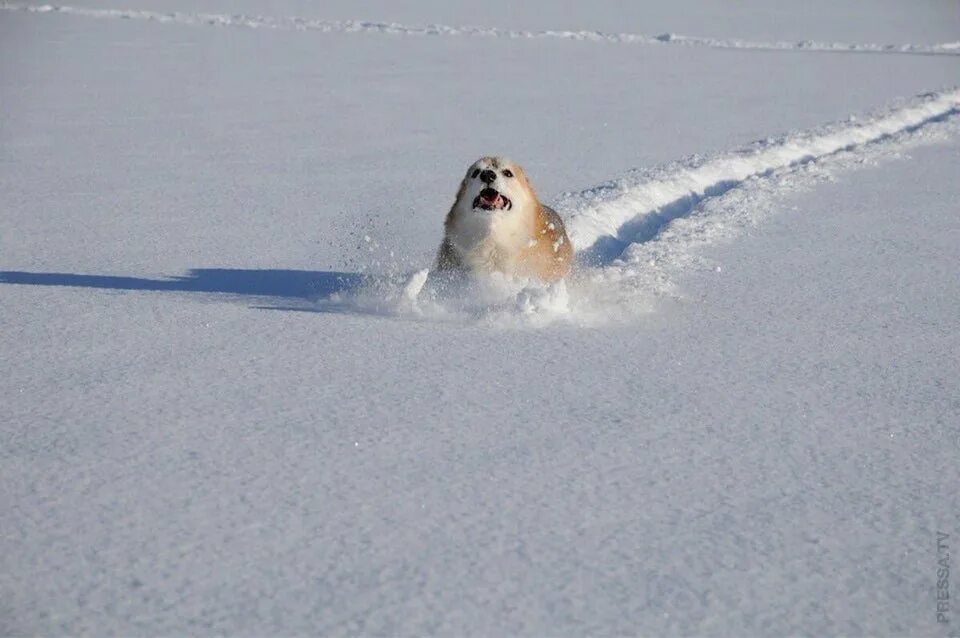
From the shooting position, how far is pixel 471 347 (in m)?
4.22

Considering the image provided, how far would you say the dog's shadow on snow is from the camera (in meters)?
5.00

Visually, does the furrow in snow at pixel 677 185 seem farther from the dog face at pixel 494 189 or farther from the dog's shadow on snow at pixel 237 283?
the dog's shadow on snow at pixel 237 283

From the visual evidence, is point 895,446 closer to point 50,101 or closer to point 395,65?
point 50,101

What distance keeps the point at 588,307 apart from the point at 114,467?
2.37 meters

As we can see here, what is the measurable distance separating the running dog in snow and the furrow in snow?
1.06 meters

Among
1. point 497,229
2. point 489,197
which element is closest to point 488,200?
point 489,197

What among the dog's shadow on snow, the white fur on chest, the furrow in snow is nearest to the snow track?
the furrow in snow

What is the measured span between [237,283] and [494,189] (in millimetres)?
1300

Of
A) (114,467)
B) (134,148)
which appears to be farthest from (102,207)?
(114,467)

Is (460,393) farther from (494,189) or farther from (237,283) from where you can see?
(237,283)

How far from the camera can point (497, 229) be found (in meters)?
5.16

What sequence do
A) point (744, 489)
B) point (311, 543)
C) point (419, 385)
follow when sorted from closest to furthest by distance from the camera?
point (311, 543) → point (744, 489) → point (419, 385)

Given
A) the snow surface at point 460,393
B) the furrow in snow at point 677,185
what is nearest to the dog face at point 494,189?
the snow surface at point 460,393

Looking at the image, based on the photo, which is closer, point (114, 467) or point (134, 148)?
point (114, 467)
